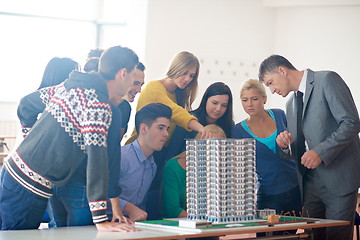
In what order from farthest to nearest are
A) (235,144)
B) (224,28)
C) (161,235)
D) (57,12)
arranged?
(57,12)
(224,28)
(235,144)
(161,235)

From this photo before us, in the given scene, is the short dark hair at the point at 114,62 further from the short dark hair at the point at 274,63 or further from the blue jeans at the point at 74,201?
the short dark hair at the point at 274,63

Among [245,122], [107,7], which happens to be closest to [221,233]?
[245,122]

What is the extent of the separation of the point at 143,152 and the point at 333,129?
44.9 inches

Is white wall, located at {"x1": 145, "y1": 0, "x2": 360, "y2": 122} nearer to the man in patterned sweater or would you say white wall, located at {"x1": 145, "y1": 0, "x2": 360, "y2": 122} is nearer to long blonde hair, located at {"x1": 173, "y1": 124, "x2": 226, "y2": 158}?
long blonde hair, located at {"x1": 173, "y1": 124, "x2": 226, "y2": 158}


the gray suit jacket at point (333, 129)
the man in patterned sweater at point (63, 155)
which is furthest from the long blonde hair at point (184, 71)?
the man in patterned sweater at point (63, 155)

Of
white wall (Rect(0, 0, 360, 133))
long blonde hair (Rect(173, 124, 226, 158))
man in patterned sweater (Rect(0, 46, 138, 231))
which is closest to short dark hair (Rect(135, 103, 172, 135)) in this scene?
long blonde hair (Rect(173, 124, 226, 158))

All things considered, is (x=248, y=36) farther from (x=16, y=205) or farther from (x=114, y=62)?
(x=16, y=205)

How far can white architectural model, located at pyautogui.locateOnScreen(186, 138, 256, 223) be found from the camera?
281 centimetres

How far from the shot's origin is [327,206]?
353 cm

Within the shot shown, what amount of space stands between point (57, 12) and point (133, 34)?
62.7 inches

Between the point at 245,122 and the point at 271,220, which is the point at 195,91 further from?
the point at 271,220

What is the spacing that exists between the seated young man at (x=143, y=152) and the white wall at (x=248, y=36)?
13.2 feet

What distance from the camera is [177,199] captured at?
3.56 m

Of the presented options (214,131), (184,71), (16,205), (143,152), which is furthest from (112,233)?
(184,71)
